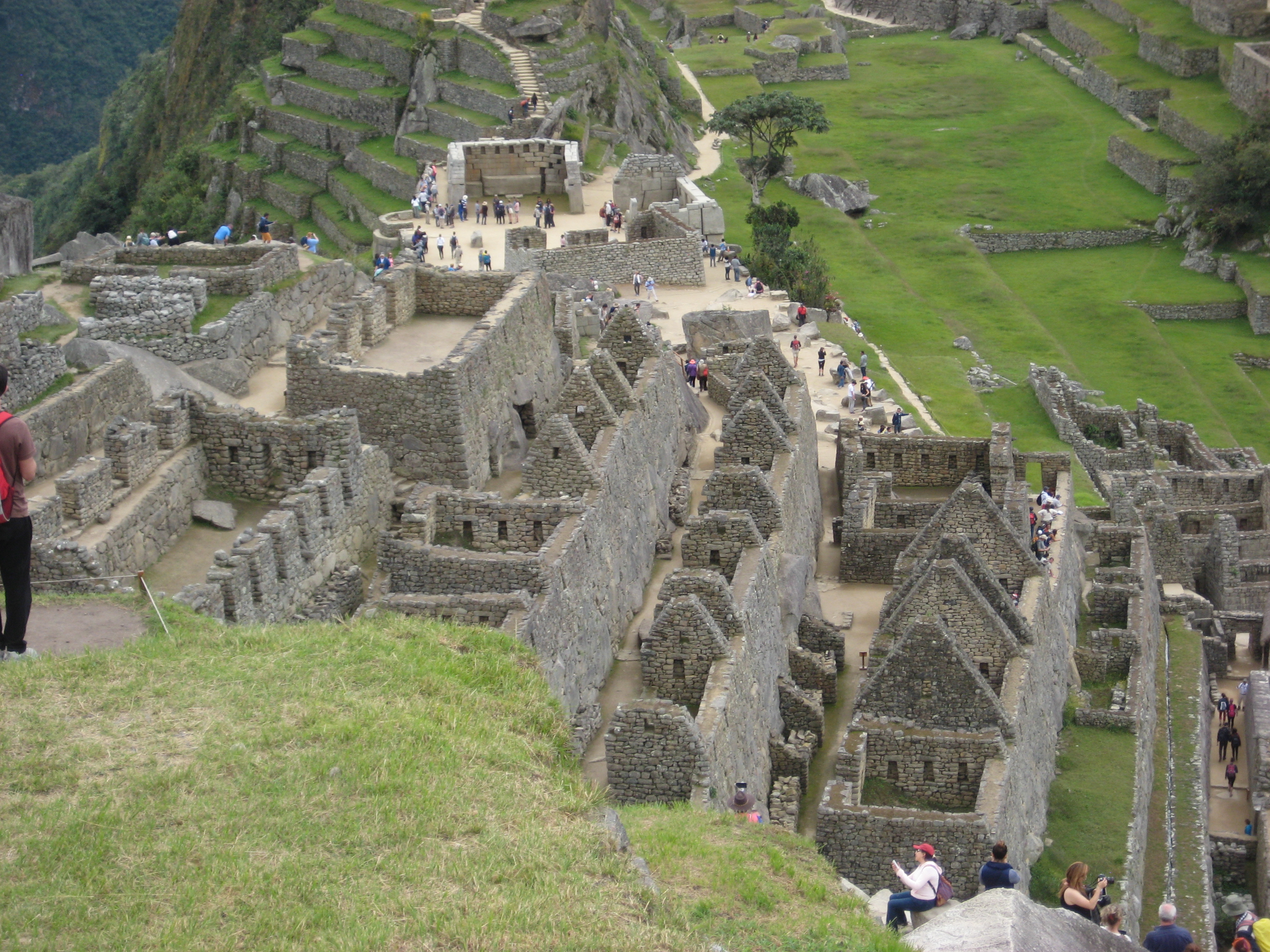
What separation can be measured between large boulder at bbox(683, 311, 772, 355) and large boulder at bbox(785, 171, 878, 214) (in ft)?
141

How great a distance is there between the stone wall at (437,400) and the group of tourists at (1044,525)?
11467mm

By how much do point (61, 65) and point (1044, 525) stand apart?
11700 centimetres

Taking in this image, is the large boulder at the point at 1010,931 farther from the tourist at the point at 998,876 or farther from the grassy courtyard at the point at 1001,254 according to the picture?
the grassy courtyard at the point at 1001,254

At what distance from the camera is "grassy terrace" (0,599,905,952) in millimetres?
14109

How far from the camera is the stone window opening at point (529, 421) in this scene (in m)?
30.0

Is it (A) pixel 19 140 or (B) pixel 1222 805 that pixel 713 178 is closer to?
(B) pixel 1222 805

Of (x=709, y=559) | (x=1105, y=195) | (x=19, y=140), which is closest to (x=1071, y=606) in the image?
(x=709, y=559)

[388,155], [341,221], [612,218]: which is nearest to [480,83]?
[388,155]

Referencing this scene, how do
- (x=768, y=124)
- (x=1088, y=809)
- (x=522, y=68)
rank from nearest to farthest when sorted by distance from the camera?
1. (x=1088, y=809)
2. (x=522, y=68)
3. (x=768, y=124)

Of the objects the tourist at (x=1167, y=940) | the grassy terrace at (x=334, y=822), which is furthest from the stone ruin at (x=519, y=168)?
the tourist at (x=1167, y=940)

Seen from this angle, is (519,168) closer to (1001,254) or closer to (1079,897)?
(1001,254)

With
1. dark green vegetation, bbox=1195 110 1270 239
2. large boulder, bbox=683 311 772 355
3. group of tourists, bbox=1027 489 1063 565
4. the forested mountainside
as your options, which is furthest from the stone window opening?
the forested mountainside

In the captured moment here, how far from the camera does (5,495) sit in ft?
55.5

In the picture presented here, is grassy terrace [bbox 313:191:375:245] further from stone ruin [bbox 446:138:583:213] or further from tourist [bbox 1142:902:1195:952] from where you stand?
tourist [bbox 1142:902:1195:952]
